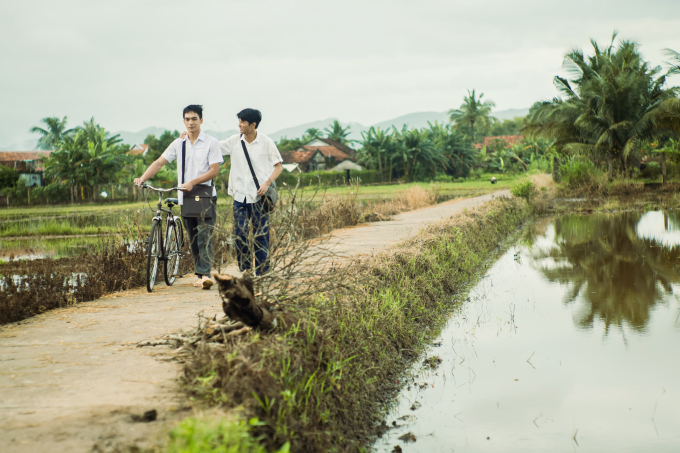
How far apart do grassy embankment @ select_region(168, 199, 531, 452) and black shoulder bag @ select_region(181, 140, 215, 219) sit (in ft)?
5.78

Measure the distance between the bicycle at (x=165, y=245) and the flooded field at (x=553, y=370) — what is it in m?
2.97

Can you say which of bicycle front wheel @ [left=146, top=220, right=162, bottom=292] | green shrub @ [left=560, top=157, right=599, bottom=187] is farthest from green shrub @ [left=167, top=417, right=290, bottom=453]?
green shrub @ [left=560, top=157, right=599, bottom=187]

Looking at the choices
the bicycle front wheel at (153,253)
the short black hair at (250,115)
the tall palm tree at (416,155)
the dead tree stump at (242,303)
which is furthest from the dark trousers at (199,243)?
the tall palm tree at (416,155)

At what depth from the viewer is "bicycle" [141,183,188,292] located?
20.1 feet

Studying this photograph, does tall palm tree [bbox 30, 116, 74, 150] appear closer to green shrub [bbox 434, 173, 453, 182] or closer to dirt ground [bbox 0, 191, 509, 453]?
green shrub [bbox 434, 173, 453, 182]

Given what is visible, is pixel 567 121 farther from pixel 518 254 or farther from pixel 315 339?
pixel 315 339

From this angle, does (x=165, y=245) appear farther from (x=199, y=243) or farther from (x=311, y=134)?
(x=311, y=134)

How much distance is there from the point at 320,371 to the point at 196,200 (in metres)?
3.25

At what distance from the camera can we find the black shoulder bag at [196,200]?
620 cm

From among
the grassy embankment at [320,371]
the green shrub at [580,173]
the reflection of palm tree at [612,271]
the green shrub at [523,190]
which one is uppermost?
the green shrub at [580,173]

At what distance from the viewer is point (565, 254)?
37.0 ft

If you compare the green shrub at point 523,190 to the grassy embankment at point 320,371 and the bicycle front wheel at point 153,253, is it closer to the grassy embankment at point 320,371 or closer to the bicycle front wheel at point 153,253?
the grassy embankment at point 320,371

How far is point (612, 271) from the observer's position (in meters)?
9.28

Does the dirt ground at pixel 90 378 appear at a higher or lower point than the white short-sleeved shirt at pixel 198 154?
lower
